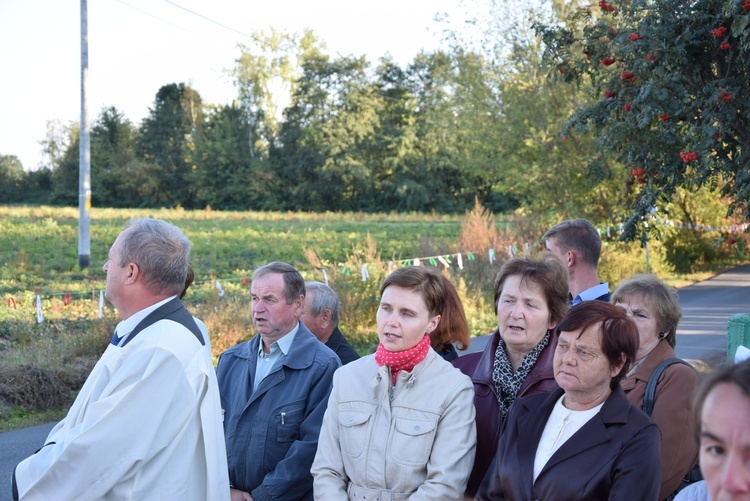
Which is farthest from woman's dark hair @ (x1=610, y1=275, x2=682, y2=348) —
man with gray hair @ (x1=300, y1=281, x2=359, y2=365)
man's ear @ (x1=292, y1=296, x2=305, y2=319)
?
man with gray hair @ (x1=300, y1=281, x2=359, y2=365)

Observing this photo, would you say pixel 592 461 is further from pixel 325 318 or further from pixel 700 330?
pixel 700 330

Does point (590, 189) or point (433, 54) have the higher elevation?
point (433, 54)

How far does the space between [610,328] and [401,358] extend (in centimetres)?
95

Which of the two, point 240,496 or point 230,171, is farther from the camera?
point 230,171

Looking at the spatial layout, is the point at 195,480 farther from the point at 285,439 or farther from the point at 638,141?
the point at 638,141

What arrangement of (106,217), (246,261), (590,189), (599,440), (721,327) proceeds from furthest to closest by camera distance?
(106,217)
(246,261)
(590,189)
(721,327)
(599,440)

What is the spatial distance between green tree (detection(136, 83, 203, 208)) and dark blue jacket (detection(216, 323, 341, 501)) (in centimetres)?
7117

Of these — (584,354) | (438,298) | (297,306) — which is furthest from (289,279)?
(584,354)

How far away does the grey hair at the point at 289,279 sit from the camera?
4.50 m

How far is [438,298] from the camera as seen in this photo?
151 inches

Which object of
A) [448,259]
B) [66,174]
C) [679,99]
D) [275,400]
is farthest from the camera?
[66,174]

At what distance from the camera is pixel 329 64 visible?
76062 millimetres

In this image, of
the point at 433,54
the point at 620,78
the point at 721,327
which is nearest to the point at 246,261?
the point at 721,327

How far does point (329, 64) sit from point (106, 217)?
38.9 metres
